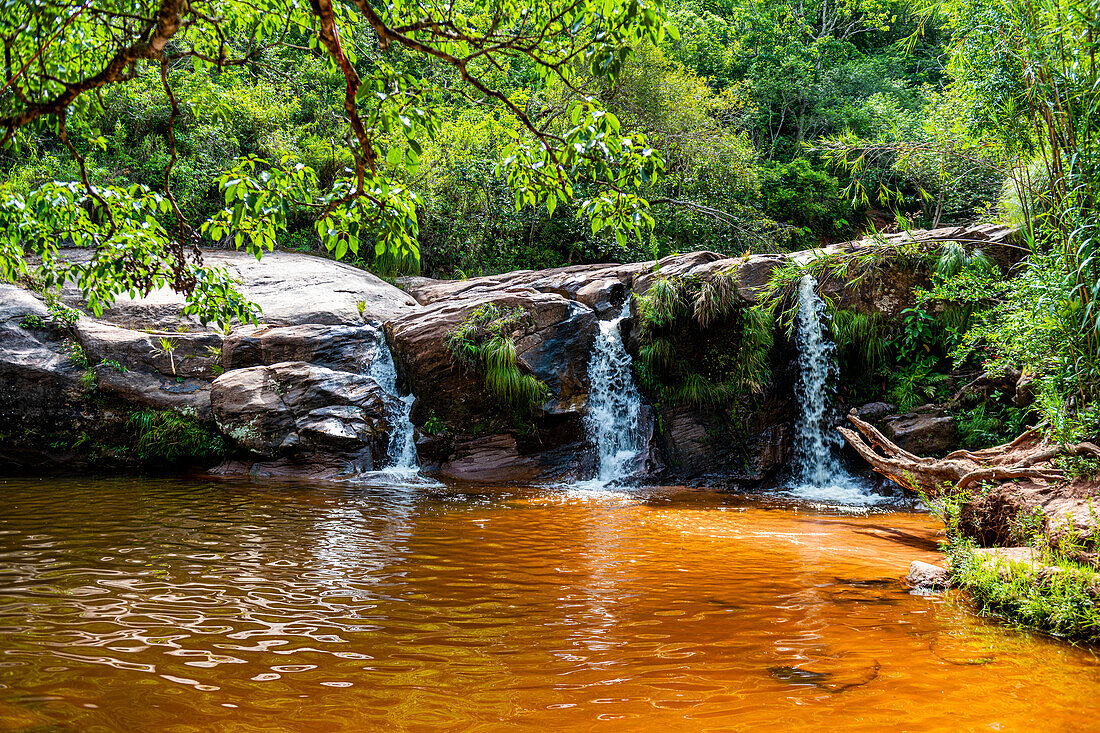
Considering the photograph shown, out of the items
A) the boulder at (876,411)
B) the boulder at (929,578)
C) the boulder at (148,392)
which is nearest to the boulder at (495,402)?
the boulder at (148,392)

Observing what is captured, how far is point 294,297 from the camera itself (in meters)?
13.2

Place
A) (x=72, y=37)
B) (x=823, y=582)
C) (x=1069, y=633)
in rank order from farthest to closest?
(x=823, y=582) → (x=72, y=37) → (x=1069, y=633)

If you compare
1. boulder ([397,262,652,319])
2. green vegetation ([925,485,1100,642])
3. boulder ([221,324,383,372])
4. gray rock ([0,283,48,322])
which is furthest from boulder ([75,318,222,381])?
green vegetation ([925,485,1100,642])

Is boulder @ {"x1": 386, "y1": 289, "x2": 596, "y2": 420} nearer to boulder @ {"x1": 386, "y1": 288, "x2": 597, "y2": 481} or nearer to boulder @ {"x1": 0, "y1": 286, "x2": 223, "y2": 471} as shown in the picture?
boulder @ {"x1": 386, "y1": 288, "x2": 597, "y2": 481}

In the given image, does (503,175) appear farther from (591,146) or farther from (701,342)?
(591,146)

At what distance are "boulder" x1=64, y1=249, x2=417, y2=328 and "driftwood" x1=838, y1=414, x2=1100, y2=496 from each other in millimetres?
9279

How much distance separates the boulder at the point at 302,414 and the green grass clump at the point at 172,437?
63 centimetres

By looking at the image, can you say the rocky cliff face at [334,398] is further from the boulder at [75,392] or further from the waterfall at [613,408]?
the waterfall at [613,408]

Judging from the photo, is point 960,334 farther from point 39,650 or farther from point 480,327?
point 39,650

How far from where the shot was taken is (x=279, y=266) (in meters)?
14.8

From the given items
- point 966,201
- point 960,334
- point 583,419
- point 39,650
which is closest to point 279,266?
point 583,419

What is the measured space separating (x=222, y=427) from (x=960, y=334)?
39.8 ft

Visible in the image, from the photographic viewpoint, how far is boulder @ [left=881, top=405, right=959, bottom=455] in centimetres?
977

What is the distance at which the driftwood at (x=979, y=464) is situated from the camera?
524cm
